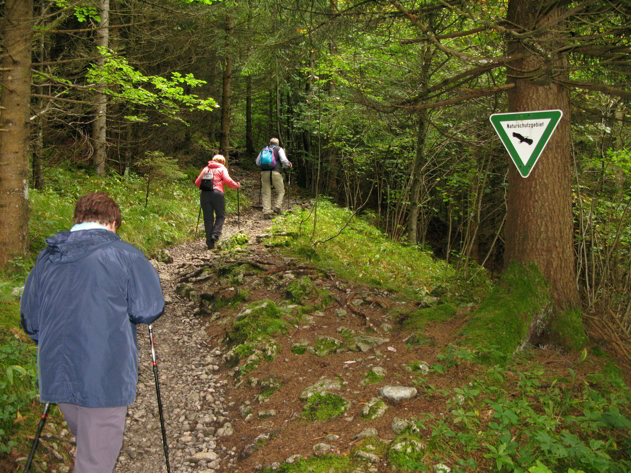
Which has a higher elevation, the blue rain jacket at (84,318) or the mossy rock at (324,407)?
the blue rain jacket at (84,318)

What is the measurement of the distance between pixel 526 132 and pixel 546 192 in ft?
2.88

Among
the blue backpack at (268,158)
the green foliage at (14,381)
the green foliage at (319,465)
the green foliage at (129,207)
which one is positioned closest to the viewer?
the green foliage at (319,465)

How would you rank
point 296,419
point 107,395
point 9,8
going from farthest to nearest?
1. point 9,8
2. point 296,419
3. point 107,395

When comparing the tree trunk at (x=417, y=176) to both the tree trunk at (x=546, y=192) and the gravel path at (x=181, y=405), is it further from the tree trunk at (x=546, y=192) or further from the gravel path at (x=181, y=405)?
the gravel path at (x=181, y=405)

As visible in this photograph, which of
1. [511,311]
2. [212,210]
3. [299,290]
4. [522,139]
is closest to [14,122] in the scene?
[212,210]

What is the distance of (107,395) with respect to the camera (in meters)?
2.73

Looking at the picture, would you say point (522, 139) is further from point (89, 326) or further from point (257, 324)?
point (89, 326)

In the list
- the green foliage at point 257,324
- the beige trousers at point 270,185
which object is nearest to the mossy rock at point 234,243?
the beige trousers at point 270,185

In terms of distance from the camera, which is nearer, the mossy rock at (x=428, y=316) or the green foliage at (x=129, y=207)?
the mossy rock at (x=428, y=316)

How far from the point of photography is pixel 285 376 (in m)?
5.09

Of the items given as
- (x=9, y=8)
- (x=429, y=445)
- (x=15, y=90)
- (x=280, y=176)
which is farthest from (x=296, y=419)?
(x=280, y=176)

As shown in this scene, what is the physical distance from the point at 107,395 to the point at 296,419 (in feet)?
6.74

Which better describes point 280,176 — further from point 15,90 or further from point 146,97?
point 15,90

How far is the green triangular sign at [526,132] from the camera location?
4.75 meters
